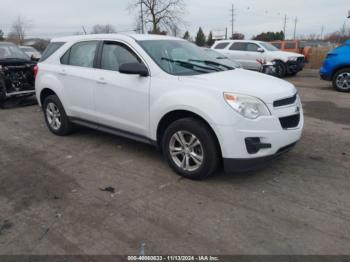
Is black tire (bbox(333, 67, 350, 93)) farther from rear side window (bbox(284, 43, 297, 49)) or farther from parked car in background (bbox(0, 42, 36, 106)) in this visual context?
rear side window (bbox(284, 43, 297, 49))

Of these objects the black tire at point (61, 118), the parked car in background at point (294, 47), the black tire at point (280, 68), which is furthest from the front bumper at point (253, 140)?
the parked car in background at point (294, 47)

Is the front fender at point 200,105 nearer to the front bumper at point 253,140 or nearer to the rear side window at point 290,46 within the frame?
the front bumper at point 253,140

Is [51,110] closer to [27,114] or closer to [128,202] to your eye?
[27,114]

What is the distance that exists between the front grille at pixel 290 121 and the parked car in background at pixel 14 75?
7.51 meters

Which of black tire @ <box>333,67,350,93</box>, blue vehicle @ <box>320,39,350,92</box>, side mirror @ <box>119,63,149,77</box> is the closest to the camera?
side mirror @ <box>119,63,149,77</box>

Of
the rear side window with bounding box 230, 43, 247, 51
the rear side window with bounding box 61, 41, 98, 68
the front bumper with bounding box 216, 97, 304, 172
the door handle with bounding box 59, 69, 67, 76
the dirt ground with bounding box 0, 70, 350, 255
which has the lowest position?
the dirt ground with bounding box 0, 70, 350, 255

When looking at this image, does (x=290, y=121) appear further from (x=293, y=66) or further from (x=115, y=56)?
(x=293, y=66)

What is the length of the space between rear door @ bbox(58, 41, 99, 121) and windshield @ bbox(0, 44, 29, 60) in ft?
15.2

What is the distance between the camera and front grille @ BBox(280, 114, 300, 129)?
3919mm

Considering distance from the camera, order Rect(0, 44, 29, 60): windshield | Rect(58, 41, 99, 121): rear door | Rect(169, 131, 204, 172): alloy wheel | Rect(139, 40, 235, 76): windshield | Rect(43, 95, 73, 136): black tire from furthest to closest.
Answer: Rect(0, 44, 29, 60): windshield, Rect(43, 95, 73, 136): black tire, Rect(58, 41, 99, 121): rear door, Rect(139, 40, 235, 76): windshield, Rect(169, 131, 204, 172): alloy wheel

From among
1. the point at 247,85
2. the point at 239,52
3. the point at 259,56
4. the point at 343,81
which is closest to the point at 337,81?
the point at 343,81

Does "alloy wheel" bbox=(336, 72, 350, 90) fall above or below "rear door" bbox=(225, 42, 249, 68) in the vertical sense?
below

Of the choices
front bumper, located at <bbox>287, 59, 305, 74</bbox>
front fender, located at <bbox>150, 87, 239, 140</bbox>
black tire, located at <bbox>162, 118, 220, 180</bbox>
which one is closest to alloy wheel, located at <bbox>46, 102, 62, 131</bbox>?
front fender, located at <bbox>150, 87, 239, 140</bbox>

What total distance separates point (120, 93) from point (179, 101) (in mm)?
1069
